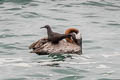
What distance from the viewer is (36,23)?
2109 centimetres

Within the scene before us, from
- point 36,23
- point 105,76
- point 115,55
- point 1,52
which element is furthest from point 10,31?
point 105,76

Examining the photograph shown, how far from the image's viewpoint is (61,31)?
19625 mm

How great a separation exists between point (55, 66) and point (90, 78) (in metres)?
1.51

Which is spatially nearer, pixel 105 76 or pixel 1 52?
pixel 105 76

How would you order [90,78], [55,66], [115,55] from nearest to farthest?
[90,78] < [55,66] < [115,55]

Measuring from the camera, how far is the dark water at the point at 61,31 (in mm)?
13602

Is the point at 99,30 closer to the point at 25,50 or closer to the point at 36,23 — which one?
the point at 36,23

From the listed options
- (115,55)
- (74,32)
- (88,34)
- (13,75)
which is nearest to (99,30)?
(88,34)

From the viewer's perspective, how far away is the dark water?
13602 mm

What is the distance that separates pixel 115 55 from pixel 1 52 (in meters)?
3.60

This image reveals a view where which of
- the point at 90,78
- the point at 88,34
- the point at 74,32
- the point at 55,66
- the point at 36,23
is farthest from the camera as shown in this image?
the point at 36,23

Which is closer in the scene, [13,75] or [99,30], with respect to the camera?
[13,75]

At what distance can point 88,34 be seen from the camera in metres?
19.2

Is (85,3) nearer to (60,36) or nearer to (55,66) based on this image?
(60,36)
